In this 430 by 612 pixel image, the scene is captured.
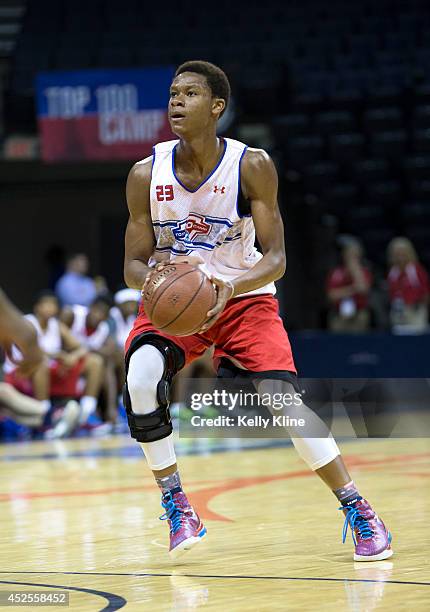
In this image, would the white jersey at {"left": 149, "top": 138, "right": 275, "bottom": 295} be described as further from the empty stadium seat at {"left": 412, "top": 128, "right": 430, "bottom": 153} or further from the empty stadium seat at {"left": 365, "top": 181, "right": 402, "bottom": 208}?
the empty stadium seat at {"left": 412, "top": 128, "right": 430, "bottom": 153}

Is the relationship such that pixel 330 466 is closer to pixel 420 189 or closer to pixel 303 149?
pixel 420 189

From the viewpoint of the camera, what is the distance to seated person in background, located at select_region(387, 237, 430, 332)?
1262 cm

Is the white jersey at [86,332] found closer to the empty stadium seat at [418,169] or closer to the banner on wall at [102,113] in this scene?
the banner on wall at [102,113]

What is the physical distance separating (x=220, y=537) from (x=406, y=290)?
332 inches

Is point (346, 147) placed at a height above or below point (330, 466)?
above

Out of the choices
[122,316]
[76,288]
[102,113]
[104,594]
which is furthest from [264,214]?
[102,113]

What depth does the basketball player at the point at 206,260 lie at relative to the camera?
4094 mm

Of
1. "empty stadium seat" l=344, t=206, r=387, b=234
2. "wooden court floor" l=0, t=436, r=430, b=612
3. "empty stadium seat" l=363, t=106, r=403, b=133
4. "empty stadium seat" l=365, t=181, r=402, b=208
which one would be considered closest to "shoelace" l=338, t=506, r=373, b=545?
"wooden court floor" l=0, t=436, r=430, b=612

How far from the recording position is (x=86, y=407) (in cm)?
1134

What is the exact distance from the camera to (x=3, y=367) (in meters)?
11.2

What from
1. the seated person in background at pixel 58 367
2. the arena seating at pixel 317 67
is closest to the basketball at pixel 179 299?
the seated person in background at pixel 58 367

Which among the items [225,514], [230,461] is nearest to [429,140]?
[230,461]

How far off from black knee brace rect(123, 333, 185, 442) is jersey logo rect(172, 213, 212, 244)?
1.42ft

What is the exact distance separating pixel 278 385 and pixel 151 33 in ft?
48.4
